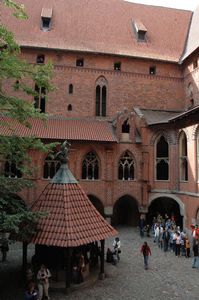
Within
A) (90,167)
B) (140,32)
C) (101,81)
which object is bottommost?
(90,167)

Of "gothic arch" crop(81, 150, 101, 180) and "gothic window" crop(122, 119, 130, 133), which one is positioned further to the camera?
"gothic window" crop(122, 119, 130, 133)

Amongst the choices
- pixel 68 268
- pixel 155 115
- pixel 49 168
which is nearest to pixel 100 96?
pixel 155 115

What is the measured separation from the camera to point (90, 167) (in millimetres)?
21531

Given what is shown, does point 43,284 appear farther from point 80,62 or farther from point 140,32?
point 140,32

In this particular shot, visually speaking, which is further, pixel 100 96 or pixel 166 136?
pixel 100 96

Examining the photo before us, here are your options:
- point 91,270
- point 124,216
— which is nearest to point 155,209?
Answer: point 124,216

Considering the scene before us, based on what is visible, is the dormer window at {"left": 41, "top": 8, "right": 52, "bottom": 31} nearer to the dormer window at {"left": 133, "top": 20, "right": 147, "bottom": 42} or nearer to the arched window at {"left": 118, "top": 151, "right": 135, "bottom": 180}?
the dormer window at {"left": 133, "top": 20, "right": 147, "bottom": 42}

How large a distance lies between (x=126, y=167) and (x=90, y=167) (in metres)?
2.62

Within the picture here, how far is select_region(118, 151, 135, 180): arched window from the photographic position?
71.4 ft

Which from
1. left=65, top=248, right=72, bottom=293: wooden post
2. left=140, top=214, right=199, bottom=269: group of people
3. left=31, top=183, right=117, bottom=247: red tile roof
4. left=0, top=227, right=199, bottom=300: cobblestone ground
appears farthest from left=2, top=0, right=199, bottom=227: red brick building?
left=65, top=248, right=72, bottom=293: wooden post

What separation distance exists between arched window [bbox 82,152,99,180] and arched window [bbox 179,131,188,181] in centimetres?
588

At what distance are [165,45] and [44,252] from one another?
21.3 metres

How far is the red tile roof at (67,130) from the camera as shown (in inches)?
800

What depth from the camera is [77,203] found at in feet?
35.1
